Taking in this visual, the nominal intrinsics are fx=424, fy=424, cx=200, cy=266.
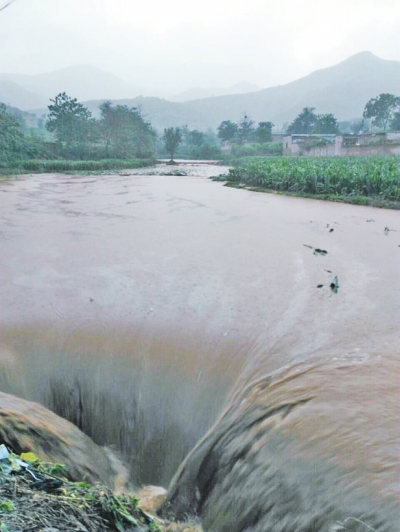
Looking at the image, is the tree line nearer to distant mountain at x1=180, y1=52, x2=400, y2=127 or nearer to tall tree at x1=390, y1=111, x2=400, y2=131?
tall tree at x1=390, y1=111, x2=400, y2=131

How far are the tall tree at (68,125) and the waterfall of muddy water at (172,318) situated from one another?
1887 centimetres

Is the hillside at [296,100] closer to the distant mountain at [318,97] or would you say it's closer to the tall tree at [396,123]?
the distant mountain at [318,97]

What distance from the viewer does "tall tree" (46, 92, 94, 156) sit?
22844 mm

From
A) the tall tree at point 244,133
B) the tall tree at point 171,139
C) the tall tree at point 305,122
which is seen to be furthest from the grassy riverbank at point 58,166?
the tall tree at point 305,122

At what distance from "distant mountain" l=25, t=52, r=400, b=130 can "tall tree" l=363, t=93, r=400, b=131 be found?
39.2 metres

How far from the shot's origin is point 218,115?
78.5 m

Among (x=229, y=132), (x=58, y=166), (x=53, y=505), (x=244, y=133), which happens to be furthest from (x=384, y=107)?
(x=53, y=505)

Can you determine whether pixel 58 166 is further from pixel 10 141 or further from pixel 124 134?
pixel 124 134

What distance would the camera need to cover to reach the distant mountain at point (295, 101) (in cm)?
6800

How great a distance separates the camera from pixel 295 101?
8931 centimetres

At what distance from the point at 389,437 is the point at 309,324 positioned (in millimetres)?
1194

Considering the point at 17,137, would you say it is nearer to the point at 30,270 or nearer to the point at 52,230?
the point at 52,230

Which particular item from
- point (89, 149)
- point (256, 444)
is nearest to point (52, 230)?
point (256, 444)

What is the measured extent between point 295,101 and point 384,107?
6828 centimetres
